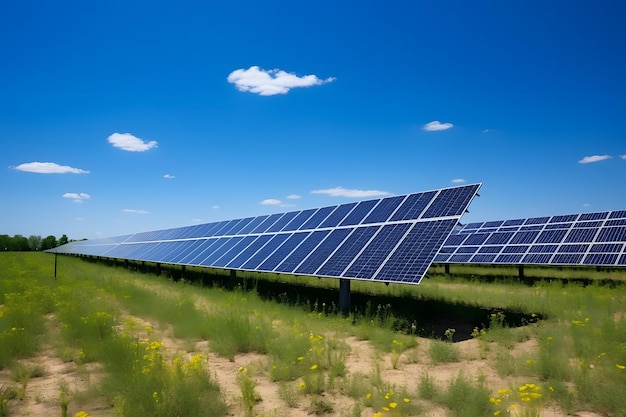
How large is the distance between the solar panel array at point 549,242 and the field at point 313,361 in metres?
7.68

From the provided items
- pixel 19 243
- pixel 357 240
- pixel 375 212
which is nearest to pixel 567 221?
pixel 375 212

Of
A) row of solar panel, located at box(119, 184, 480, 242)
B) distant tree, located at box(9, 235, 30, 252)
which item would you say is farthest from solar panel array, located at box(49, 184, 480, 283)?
distant tree, located at box(9, 235, 30, 252)

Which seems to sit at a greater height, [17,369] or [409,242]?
[409,242]

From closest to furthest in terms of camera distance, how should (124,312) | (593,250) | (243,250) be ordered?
(124,312) < (243,250) < (593,250)

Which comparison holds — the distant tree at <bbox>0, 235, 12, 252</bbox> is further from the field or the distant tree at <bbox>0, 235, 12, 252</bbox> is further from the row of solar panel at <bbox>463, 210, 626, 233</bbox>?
the row of solar panel at <bbox>463, 210, 626, 233</bbox>

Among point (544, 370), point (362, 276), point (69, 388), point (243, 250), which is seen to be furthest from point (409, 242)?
point (243, 250)

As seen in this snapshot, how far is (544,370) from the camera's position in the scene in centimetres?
734

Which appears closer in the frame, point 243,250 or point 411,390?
point 411,390

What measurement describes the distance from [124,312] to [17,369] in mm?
6703

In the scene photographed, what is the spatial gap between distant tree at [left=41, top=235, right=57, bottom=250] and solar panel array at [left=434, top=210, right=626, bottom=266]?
4323 inches

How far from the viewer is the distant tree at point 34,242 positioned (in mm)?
107438

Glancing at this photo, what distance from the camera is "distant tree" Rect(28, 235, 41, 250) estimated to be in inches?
4230

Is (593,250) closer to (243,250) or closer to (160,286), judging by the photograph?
(243,250)

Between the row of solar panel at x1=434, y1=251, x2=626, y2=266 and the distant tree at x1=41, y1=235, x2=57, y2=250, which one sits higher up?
the distant tree at x1=41, y1=235, x2=57, y2=250
